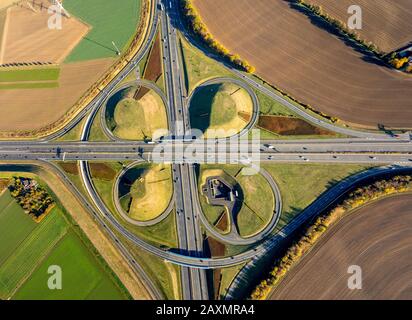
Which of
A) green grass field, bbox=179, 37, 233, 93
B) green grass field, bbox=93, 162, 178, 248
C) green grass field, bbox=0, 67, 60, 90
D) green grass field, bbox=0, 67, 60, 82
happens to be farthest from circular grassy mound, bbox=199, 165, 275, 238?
green grass field, bbox=0, 67, 60, 82

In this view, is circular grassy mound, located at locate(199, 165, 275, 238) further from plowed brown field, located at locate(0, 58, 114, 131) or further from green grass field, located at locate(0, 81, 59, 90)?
green grass field, located at locate(0, 81, 59, 90)

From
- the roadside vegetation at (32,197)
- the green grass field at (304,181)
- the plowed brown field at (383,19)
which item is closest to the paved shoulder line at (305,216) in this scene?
the green grass field at (304,181)

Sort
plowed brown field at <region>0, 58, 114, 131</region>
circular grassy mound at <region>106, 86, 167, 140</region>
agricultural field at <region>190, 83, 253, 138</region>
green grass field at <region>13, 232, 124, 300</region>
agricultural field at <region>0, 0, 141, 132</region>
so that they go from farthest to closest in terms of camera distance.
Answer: agricultural field at <region>0, 0, 141, 132</region>
plowed brown field at <region>0, 58, 114, 131</region>
circular grassy mound at <region>106, 86, 167, 140</region>
agricultural field at <region>190, 83, 253, 138</region>
green grass field at <region>13, 232, 124, 300</region>

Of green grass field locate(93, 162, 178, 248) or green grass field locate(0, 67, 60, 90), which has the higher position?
green grass field locate(0, 67, 60, 90)

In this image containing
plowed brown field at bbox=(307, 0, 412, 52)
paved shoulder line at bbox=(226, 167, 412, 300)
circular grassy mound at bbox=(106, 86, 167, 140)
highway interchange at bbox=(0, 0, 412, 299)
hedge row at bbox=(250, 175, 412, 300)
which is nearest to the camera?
hedge row at bbox=(250, 175, 412, 300)
